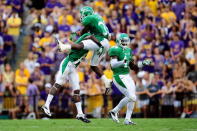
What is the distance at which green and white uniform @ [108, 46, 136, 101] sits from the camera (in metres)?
17.3

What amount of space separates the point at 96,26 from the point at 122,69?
1196 millimetres

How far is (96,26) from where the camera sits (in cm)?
1736

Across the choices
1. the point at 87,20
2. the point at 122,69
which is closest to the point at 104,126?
the point at 122,69

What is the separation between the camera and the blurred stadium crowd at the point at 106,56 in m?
22.8

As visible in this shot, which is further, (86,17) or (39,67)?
(39,67)

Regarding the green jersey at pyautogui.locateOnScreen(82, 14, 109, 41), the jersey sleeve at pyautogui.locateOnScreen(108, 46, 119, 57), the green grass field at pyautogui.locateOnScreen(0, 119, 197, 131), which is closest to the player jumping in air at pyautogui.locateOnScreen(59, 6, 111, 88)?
the green jersey at pyautogui.locateOnScreen(82, 14, 109, 41)

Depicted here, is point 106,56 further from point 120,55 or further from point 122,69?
point 120,55

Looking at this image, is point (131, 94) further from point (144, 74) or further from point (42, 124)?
point (144, 74)

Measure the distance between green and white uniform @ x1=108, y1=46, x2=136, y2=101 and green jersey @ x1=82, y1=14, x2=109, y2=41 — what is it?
400mm

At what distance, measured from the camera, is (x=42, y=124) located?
58.1ft

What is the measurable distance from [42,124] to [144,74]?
6243mm

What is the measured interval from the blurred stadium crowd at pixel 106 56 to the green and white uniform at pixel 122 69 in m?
5.23

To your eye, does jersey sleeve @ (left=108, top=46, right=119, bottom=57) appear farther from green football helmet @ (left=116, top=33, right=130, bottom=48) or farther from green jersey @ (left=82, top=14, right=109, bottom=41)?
green jersey @ (left=82, top=14, right=109, bottom=41)

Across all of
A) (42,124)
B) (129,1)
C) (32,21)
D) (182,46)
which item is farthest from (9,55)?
(42,124)
